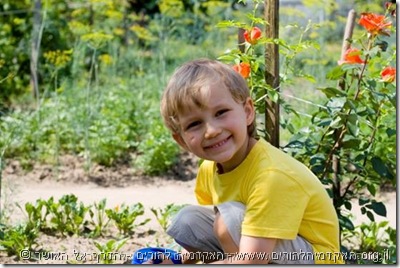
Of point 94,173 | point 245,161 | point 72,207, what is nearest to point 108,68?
point 94,173

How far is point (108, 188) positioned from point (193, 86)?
2.91m

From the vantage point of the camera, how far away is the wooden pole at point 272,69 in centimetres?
295

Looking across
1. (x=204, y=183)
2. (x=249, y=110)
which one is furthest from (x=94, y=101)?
(x=249, y=110)

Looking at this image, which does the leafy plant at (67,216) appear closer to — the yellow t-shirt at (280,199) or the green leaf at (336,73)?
the yellow t-shirt at (280,199)

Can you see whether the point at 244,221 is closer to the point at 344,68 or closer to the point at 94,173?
the point at 344,68

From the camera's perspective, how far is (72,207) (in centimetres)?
372

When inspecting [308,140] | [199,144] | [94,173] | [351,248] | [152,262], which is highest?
[199,144]

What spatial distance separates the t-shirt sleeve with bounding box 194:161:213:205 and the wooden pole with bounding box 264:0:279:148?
349mm

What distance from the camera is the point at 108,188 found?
5234 mm

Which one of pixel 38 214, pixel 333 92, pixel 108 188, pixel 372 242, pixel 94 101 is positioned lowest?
pixel 108 188

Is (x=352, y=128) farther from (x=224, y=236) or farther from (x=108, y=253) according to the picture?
(x=108, y=253)

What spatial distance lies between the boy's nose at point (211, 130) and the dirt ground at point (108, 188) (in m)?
1.35

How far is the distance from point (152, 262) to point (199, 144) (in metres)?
0.60

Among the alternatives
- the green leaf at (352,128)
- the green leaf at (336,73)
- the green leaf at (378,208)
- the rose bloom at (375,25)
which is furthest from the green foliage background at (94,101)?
the rose bloom at (375,25)
